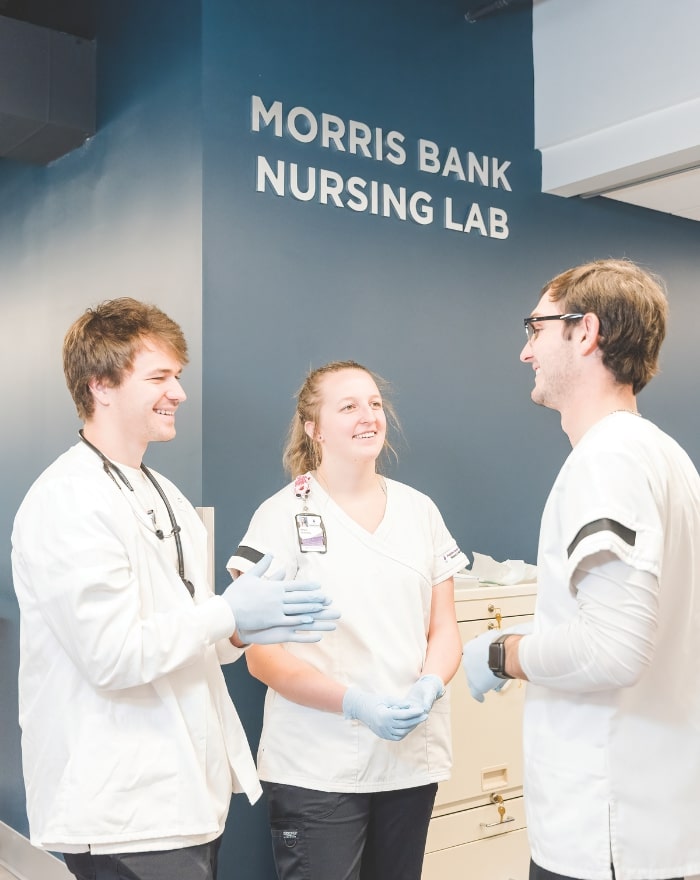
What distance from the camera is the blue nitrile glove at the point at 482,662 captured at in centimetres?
180

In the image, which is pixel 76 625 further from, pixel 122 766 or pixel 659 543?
pixel 659 543

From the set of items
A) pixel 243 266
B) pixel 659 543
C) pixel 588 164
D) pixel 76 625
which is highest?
pixel 588 164

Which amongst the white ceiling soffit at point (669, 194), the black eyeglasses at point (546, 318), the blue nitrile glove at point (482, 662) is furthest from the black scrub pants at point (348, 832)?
the white ceiling soffit at point (669, 194)

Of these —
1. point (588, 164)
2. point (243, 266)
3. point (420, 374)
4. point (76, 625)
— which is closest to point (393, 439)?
point (420, 374)

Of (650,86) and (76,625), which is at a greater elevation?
(650,86)

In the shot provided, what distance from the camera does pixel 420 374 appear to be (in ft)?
11.2

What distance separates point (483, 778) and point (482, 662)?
139cm

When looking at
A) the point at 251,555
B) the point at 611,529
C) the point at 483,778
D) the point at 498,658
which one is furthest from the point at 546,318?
the point at 483,778

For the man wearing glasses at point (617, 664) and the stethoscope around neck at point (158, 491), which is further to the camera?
the stethoscope around neck at point (158, 491)

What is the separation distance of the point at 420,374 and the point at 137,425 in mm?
1647

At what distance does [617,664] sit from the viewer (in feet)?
4.86

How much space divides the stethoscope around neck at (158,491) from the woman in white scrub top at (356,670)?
1.32 feet

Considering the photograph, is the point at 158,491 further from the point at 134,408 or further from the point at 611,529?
the point at 611,529

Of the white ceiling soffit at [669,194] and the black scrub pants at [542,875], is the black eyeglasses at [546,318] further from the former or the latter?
the white ceiling soffit at [669,194]
